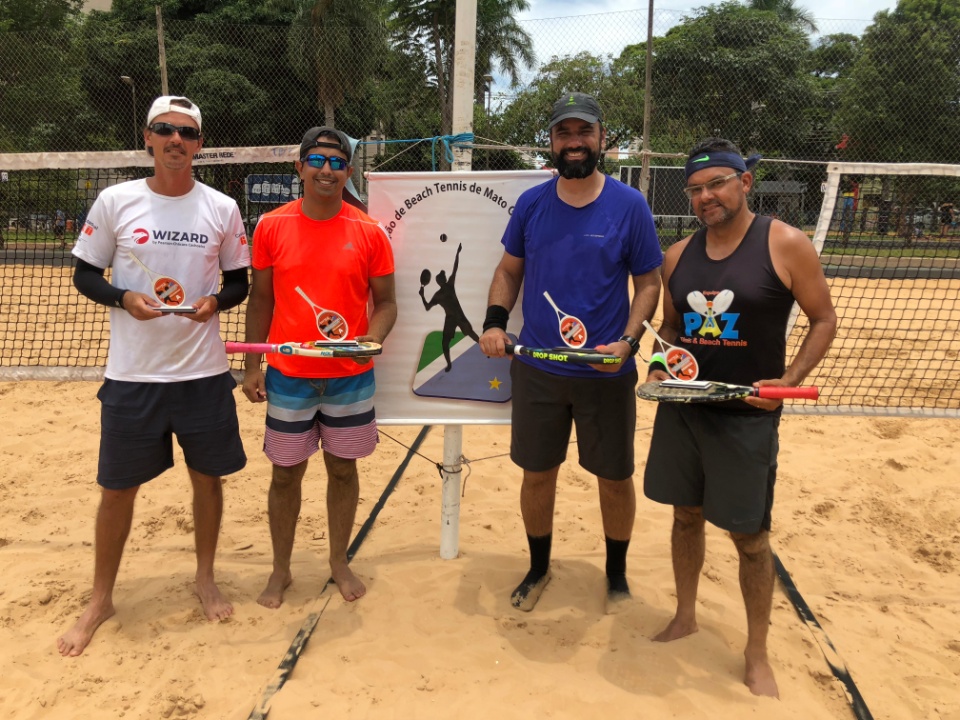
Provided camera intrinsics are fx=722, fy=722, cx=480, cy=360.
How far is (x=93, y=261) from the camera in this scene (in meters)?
3.10

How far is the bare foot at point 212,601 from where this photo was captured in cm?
353

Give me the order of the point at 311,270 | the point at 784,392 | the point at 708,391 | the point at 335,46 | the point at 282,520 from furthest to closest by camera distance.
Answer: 1. the point at 335,46
2. the point at 282,520
3. the point at 311,270
4. the point at 708,391
5. the point at 784,392

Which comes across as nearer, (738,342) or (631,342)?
(738,342)

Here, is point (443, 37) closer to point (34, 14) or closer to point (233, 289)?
point (34, 14)

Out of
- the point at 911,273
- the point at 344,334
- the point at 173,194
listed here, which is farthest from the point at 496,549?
the point at 911,273

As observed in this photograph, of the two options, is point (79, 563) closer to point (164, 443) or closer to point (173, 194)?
point (164, 443)

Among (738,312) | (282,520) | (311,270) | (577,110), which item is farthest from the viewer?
(282,520)

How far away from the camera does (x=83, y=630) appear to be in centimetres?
332

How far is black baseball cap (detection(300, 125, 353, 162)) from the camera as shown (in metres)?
3.23

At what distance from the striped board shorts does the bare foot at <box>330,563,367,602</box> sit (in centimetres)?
66

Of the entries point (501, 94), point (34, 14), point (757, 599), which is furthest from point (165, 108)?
point (34, 14)

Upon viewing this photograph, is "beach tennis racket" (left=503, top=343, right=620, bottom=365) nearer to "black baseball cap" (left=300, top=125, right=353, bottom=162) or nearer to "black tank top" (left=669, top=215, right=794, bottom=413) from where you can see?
"black tank top" (left=669, top=215, right=794, bottom=413)

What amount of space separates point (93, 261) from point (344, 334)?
1101mm

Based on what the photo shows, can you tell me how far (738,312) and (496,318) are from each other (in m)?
1.10
